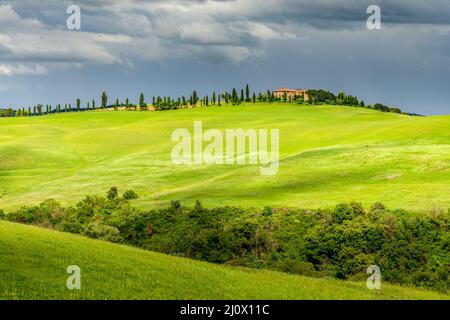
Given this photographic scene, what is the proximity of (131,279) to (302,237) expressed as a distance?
120 feet

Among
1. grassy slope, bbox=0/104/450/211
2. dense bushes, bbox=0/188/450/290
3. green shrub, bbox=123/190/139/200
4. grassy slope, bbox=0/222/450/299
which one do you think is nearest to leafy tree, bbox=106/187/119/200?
green shrub, bbox=123/190/139/200

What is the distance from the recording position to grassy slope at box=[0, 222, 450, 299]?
2978cm

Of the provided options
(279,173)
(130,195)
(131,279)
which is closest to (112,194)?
(130,195)

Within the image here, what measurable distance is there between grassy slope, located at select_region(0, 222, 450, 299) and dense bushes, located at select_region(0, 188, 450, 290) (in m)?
16.7

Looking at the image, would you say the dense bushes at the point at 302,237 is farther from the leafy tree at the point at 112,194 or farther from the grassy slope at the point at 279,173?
the leafy tree at the point at 112,194

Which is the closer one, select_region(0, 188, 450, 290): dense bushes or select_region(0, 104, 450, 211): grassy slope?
select_region(0, 188, 450, 290): dense bushes

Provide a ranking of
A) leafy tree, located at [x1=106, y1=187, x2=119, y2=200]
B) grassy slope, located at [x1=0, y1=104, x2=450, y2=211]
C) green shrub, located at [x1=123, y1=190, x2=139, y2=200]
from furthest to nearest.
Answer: green shrub, located at [x1=123, y1=190, x2=139, y2=200] < leafy tree, located at [x1=106, y1=187, x2=119, y2=200] < grassy slope, located at [x1=0, y1=104, x2=450, y2=211]

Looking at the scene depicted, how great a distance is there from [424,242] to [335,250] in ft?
27.6

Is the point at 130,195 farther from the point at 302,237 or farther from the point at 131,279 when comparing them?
the point at 131,279

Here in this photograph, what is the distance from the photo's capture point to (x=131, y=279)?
1282 inches

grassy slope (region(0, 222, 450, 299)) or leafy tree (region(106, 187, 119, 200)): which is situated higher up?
grassy slope (region(0, 222, 450, 299))

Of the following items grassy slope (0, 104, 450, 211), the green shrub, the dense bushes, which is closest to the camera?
the dense bushes

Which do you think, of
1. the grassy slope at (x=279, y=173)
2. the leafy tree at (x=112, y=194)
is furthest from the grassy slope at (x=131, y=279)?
the leafy tree at (x=112, y=194)

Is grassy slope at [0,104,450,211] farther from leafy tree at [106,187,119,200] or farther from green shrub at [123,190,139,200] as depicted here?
leafy tree at [106,187,119,200]
